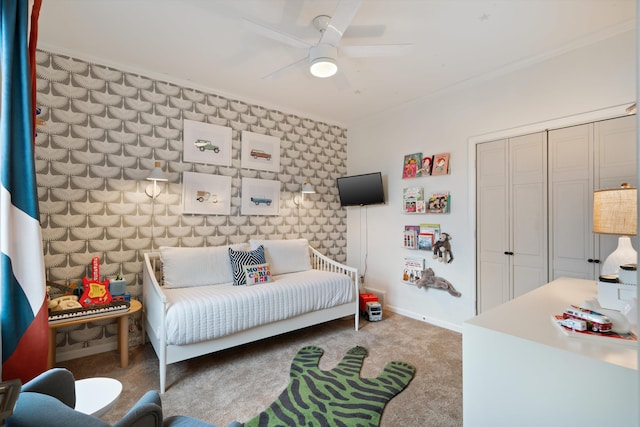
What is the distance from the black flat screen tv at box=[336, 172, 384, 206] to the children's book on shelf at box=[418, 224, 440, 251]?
633 mm

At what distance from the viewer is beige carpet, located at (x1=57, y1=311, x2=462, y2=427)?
1.86 meters

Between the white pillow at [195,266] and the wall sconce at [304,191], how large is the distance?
3.99 feet

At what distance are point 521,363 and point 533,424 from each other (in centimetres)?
18

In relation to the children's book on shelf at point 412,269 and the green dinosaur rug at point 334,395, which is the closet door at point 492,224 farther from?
the green dinosaur rug at point 334,395

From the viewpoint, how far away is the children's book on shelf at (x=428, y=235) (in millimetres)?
3361

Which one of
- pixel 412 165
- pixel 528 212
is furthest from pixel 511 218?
pixel 412 165

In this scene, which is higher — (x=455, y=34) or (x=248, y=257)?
(x=455, y=34)

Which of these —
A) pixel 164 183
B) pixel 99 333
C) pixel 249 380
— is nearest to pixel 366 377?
pixel 249 380

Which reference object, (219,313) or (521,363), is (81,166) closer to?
(219,313)

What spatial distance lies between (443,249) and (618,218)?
6.02ft

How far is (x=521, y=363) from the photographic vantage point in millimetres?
962

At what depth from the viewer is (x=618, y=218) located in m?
1.47

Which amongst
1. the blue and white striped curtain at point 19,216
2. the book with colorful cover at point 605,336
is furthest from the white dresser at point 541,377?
the blue and white striped curtain at point 19,216

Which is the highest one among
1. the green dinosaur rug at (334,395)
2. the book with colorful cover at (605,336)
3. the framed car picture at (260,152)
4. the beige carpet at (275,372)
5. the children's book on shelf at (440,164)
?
the framed car picture at (260,152)
